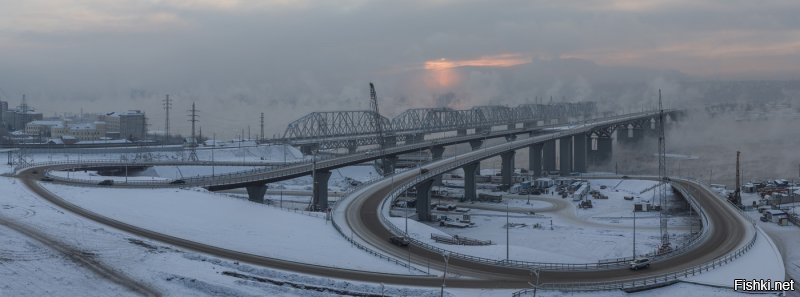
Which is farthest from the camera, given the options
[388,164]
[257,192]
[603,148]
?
[603,148]

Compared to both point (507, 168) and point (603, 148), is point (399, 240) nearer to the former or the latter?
point (507, 168)

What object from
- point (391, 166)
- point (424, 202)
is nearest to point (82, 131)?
point (391, 166)

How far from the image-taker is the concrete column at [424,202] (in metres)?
69.1

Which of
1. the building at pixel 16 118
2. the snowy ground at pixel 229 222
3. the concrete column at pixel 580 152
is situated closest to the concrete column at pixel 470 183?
the snowy ground at pixel 229 222

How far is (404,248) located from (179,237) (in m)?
14.1

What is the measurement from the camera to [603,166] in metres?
145

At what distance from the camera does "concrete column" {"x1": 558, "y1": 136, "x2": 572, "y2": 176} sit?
118 m

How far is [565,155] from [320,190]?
64287 mm

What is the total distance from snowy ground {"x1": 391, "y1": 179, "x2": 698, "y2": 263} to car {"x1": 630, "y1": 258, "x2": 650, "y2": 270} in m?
4.82

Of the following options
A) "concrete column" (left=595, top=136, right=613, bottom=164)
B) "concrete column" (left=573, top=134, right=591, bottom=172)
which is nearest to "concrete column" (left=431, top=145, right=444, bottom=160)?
"concrete column" (left=573, top=134, right=591, bottom=172)

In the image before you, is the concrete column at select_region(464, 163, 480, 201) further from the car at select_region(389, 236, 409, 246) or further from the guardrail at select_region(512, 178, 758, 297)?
the guardrail at select_region(512, 178, 758, 297)

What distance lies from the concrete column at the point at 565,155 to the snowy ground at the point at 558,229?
31.7 metres

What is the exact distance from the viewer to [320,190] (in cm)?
6931

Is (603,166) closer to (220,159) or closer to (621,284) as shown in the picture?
(220,159)
